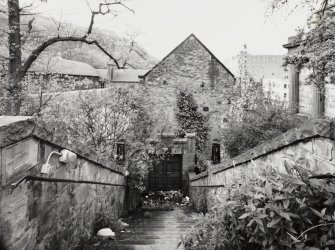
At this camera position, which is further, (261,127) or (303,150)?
(261,127)

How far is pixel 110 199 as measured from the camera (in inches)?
278

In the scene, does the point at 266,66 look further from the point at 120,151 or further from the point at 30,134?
the point at 30,134

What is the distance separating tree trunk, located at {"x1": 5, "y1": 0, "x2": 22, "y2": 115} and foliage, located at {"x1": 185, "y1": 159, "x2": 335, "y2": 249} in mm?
11262

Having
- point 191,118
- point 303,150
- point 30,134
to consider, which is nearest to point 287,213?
point 303,150

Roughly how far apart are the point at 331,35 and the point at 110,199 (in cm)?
546

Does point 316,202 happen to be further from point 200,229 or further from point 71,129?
point 71,129

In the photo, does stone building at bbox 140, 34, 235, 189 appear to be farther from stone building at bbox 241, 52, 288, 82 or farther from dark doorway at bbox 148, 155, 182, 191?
stone building at bbox 241, 52, 288, 82

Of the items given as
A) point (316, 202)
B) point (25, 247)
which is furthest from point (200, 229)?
point (25, 247)

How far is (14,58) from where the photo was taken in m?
12.3

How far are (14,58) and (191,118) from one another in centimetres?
1143

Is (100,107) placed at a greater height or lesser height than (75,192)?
greater

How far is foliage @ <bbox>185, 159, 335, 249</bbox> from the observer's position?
2033mm

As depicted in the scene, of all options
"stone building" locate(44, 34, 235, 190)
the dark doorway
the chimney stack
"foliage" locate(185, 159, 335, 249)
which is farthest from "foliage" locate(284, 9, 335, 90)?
the chimney stack

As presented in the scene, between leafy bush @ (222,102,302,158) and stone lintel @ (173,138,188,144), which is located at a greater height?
leafy bush @ (222,102,302,158)
